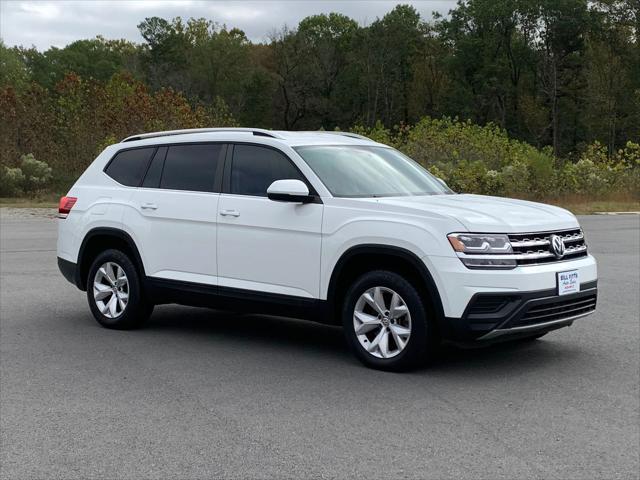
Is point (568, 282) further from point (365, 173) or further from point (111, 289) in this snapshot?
point (111, 289)

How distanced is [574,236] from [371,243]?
63.9 inches

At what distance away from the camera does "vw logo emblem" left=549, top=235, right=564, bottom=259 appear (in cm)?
673

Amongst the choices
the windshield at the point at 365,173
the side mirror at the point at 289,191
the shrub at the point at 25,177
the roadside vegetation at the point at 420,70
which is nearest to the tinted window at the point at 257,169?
the windshield at the point at 365,173

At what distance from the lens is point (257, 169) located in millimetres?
7715

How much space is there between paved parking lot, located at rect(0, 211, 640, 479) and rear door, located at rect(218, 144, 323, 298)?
0.63 m

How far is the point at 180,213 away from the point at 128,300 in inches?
41.0

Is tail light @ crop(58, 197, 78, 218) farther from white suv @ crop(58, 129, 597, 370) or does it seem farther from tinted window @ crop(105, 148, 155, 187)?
tinted window @ crop(105, 148, 155, 187)

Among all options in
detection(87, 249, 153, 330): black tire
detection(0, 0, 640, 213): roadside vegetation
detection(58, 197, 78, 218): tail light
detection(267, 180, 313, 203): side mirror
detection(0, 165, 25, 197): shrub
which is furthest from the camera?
detection(0, 0, 640, 213): roadside vegetation

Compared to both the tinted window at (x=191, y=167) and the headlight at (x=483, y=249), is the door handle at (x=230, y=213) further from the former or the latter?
the headlight at (x=483, y=249)

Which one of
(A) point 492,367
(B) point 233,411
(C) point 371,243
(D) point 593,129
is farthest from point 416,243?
(D) point 593,129

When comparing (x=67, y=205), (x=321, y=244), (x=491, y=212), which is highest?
(x=491, y=212)

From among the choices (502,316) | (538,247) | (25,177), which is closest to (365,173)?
(538,247)

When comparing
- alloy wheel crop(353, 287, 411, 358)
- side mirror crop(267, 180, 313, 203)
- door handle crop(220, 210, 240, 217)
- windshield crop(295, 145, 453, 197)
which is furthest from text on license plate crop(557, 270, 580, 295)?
door handle crop(220, 210, 240, 217)

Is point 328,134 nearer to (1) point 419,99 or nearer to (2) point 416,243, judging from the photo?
(2) point 416,243
